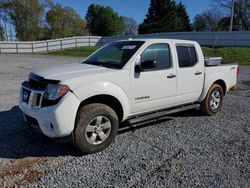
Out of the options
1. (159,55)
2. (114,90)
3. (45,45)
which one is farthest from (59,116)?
(45,45)

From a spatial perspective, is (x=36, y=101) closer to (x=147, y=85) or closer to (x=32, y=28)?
(x=147, y=85)

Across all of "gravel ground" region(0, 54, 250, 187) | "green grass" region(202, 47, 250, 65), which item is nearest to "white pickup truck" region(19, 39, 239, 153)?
"gravel ground" region(0, 54, 250, 187)

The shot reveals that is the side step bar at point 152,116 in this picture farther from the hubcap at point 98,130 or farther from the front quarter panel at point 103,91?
the hubcap at point 98,130

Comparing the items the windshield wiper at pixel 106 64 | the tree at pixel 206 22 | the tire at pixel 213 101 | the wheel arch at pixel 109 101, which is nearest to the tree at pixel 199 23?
the tree at pixel 206 22

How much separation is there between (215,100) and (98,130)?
134 inches

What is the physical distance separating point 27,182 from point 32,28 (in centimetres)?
5037

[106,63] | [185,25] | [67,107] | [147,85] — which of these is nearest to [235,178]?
[147,85]

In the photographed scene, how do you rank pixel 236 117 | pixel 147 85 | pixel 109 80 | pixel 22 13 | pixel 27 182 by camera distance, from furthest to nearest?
1. pixel 22 13
2. pixel 236 117
3. pixel 147 85
4. pixel 109 80
5. pixel 27 182

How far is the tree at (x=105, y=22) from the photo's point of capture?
5134 cm

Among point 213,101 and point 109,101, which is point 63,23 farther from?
point 109,101

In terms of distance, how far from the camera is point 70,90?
3842mm

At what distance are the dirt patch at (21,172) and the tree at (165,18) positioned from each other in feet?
154

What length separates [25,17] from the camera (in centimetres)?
4850

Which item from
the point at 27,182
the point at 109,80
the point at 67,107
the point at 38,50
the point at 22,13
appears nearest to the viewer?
the point at 27,182
